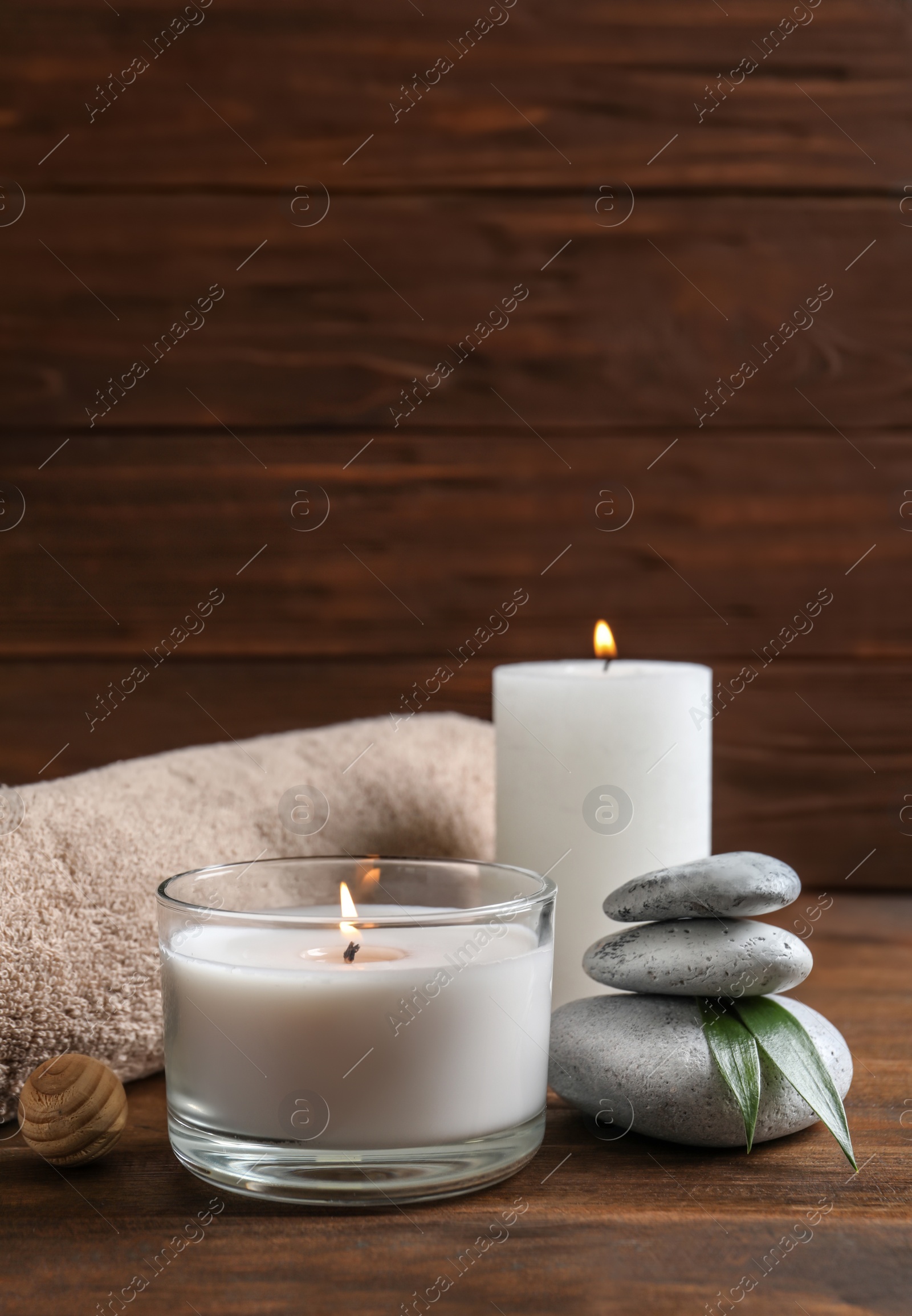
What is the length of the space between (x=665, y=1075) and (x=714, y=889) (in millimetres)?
76

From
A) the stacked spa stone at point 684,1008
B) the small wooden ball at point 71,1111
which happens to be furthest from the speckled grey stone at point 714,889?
the small wooden ball at point 71,1111

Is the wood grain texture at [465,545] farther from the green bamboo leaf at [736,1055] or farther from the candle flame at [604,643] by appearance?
the green bamboo leaf at [736,1055]

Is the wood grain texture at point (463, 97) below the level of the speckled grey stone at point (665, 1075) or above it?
above

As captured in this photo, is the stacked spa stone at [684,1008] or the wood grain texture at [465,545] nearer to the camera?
the stacked spa stone at [684,1008]

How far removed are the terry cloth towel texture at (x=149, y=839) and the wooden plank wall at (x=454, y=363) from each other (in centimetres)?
19

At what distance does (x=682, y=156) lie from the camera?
0.94 metres

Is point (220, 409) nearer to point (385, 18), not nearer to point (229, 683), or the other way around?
point (229, 683)

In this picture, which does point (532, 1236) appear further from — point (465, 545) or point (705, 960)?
point (465, 545)

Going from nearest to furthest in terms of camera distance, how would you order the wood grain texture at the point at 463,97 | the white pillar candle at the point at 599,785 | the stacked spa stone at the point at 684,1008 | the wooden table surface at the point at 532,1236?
the wooden table surface at the point at 532,1236
the stacked spa stone at the point at 684,1008
the white pillar candle at the point at 599,785
the wood grain texture at the point at 463,97

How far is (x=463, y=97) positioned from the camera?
3.05ft

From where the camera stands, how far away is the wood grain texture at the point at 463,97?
0.92m

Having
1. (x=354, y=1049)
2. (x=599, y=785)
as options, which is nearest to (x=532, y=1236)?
(x=354, y=1049)

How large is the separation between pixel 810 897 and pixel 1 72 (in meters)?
0.91

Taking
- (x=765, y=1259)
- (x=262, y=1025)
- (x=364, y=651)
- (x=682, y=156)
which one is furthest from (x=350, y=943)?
(x=682, y=156)
